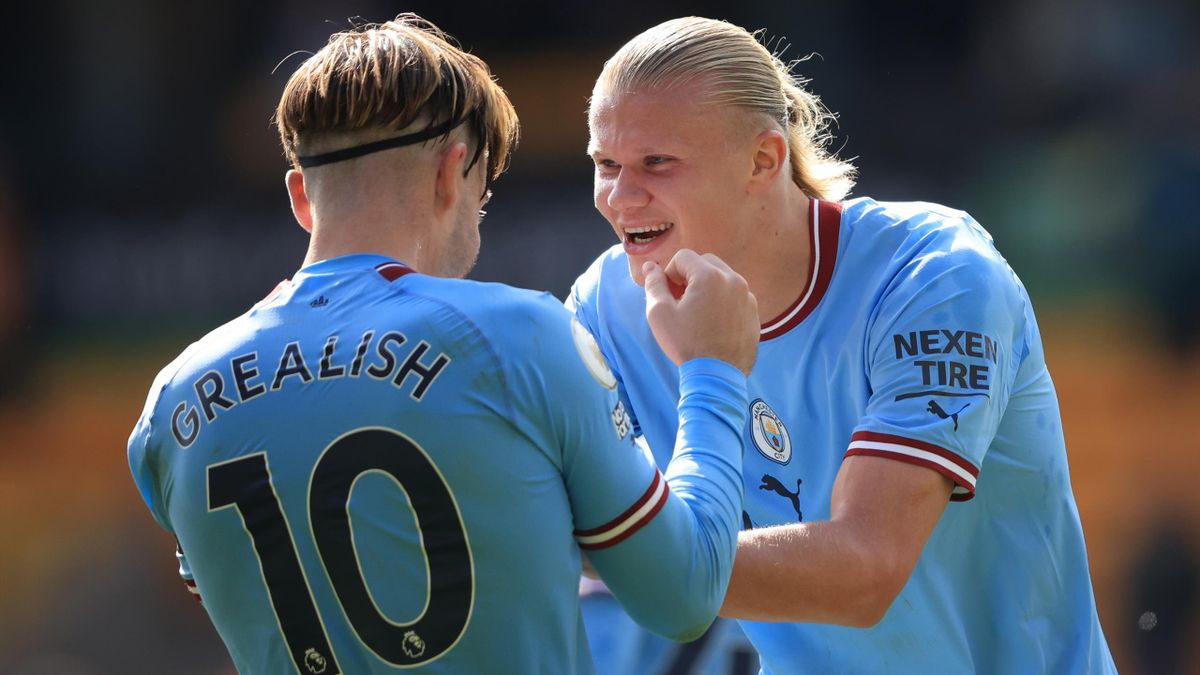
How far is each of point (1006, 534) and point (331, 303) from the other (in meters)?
1.54

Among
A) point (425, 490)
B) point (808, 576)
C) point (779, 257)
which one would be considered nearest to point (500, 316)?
point (425, 490)

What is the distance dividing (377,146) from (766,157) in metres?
1.26

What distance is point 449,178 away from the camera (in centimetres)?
Answer: 205

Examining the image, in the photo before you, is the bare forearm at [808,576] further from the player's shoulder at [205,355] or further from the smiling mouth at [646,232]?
the player's shoulder at [205,355]

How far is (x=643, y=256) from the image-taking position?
3.03 metres

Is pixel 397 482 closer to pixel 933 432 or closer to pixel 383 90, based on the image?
pixel 383 90

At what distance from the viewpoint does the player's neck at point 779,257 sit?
2.97 metres

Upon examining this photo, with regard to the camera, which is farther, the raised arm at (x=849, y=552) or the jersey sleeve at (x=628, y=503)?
the raised arm at (x=849, y=552)

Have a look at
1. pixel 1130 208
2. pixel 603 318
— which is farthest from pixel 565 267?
pixel 603 318

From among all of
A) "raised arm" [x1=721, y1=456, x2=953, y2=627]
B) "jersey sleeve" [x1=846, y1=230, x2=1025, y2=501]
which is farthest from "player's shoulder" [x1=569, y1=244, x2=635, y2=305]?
"raised arm" [x1=721, y1=456, x2=953, y2=627]

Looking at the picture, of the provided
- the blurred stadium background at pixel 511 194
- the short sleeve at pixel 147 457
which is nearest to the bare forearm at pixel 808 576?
the short sleeve at pixel 147 457

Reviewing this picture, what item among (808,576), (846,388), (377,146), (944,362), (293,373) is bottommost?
(808,576)

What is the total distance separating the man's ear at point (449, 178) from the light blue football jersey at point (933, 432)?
0.96 meters

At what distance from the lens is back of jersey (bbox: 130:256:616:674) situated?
5.94ft
